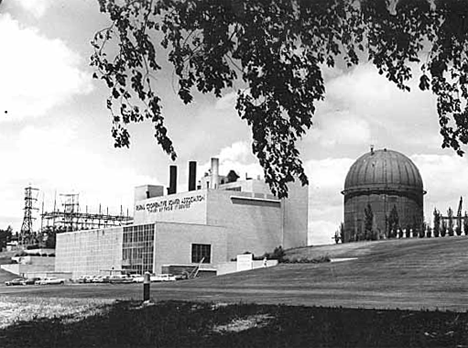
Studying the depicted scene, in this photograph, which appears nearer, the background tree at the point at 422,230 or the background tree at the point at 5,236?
the background tree at the point at 422,230

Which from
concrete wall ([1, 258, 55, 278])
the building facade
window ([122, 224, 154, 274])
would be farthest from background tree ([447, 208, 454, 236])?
concrete wall ([1, 258, 55, 278])

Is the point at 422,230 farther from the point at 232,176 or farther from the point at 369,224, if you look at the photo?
the point at 232,176

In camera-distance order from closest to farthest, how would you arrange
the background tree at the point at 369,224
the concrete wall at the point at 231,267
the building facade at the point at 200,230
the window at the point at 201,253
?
the concrete wall at the point at 231,267, the background tree at the point at 369,224, the building facade at the point at 200,230, the window at the point at 201,253

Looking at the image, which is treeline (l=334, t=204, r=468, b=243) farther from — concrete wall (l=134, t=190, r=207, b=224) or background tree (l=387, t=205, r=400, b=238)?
concrete wall (l=134, t=190, r=207, b=224)

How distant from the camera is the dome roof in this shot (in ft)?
286

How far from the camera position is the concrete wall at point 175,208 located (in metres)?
104

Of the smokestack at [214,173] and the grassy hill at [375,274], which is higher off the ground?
the smokestack at [214,173]

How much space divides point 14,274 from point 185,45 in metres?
117

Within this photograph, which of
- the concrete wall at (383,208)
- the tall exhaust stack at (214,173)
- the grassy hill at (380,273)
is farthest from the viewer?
the tall exhaust stack at (214,173)

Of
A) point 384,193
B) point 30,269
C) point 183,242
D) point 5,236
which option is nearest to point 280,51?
point 384,193

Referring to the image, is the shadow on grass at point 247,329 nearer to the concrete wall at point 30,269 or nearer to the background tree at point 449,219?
the background tree at point 449,219

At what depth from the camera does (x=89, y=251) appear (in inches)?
4564

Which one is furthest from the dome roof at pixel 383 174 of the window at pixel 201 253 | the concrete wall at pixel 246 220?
the window at pixel 201 253

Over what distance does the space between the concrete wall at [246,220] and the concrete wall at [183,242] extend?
1.95 meters
